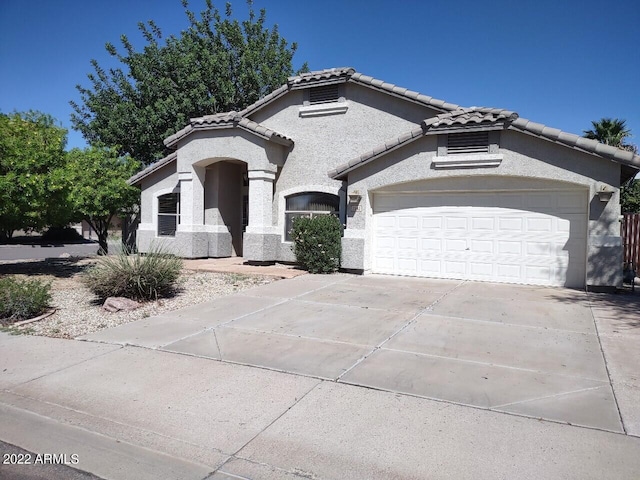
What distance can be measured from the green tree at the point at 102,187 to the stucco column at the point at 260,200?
5.08m

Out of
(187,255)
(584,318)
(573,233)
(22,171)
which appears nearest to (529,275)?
(573,233)

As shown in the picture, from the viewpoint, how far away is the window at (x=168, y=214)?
60.7 ft

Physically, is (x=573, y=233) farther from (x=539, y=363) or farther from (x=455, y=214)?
(x=539, y=363)

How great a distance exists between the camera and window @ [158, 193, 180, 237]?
60.7 feet

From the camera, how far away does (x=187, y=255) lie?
16.9 meters

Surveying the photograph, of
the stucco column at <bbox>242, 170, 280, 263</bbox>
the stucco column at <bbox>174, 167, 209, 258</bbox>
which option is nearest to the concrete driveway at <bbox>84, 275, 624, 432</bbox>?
the stucco column at <bbox>242, 170, 280, 263</bbox>

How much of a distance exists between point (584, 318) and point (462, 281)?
4084mm

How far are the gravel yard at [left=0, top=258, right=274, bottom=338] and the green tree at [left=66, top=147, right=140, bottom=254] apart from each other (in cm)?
236

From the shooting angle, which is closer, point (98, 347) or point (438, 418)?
point (438, 418)

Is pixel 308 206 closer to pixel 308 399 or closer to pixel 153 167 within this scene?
pixel 153 167

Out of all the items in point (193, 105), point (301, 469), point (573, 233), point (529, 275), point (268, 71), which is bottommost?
point (301, 469)

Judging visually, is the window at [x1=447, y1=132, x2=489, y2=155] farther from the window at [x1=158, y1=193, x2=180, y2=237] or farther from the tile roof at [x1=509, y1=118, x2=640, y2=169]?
the window at [x1=158, y1=193, x2=180, y2=237]

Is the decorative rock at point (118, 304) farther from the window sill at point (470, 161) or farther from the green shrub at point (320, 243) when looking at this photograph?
the window sill at point (470, 161)

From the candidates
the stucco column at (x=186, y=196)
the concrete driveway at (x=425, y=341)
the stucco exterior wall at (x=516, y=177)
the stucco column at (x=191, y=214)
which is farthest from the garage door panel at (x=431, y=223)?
the stucco column at (x=186, y=196)
